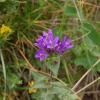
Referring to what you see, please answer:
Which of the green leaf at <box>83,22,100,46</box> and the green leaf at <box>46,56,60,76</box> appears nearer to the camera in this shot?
the green leaf at <box>46,56,60,76</box>

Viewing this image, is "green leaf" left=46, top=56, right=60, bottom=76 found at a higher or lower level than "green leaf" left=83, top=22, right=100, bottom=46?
lower

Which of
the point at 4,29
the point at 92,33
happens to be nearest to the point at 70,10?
the point at 92,33

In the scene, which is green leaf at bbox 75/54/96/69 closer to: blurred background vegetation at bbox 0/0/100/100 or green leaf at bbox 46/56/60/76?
blurred background vegetation at bbox 0/0/100/100


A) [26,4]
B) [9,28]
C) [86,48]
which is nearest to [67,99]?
[86,48]

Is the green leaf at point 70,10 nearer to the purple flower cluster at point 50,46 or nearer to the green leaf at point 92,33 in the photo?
the green leaf at point 92,33

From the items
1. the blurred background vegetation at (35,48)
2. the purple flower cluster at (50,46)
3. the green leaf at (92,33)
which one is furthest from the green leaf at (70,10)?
the purple flower cluster at (50,46)

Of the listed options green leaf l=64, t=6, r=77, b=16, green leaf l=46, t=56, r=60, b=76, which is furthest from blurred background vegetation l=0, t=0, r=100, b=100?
green leaf l=46, t=56, r=60, b=76

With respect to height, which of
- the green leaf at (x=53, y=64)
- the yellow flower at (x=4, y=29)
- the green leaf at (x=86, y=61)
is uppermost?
the yellow flower at (x=4, y=29)

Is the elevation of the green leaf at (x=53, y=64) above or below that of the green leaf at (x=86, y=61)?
above
